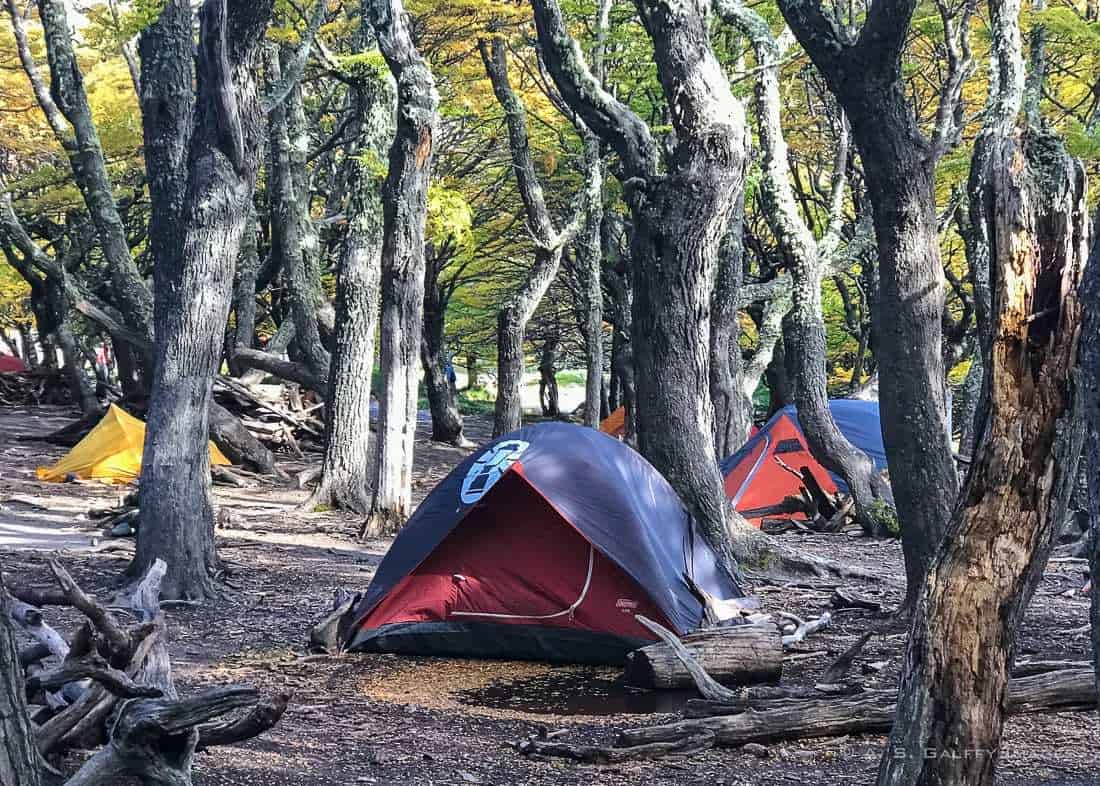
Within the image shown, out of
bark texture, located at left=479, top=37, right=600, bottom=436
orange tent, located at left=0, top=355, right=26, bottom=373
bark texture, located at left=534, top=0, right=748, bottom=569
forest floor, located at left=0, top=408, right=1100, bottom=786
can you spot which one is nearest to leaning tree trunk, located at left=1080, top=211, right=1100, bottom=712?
forest floor, located at left=0, top=408, right=1100, bottom=786

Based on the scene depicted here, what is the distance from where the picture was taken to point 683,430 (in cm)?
877

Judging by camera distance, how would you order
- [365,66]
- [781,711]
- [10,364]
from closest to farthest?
1. [781,711]
2. [365,66]
3. [10,364]

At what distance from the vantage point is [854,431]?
15750mm

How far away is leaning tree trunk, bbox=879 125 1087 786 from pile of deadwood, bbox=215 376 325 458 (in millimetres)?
16228

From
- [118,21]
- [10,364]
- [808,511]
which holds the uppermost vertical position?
[118,21]

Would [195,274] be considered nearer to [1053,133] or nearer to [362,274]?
[362,274]

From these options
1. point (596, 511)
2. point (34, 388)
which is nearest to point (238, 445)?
point (596, 511)

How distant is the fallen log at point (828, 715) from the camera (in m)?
5.09

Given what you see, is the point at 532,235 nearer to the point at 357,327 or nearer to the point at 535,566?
the point at 357,327

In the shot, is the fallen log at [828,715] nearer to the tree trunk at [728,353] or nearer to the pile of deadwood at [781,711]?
the pile of deadwood at [781,711]

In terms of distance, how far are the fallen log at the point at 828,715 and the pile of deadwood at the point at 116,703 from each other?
1.87 meters

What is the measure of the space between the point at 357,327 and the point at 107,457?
4.86 metres

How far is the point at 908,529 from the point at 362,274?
24.7 feet

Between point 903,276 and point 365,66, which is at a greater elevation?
point 365,66
